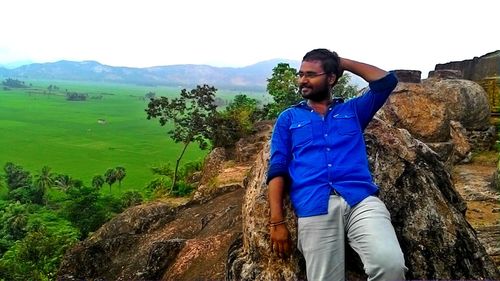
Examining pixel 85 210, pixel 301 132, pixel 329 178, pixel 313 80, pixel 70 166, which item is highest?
pixel 313 80

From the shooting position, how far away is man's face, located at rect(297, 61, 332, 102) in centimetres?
341

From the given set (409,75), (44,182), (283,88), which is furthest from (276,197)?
(44,182)

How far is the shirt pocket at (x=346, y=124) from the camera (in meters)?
3.32

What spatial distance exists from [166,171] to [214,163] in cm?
846

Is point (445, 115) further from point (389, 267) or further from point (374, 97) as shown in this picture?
point (389, 267)

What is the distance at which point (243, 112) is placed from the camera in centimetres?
1945

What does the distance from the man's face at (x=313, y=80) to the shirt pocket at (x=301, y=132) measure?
0.22 metres

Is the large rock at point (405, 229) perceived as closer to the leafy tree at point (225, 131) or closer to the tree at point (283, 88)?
the leafy tree at point (225, 131)

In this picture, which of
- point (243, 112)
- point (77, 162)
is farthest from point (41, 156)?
point (243, 112)

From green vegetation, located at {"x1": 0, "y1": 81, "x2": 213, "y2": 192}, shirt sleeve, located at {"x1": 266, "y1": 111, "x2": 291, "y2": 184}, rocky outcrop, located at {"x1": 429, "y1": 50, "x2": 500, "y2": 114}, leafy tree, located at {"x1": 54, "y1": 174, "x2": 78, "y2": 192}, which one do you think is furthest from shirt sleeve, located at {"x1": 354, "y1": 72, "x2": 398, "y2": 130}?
leafy tree, located at {"x1": 54, "y1": 174, "x2": 78, "y2": 192}

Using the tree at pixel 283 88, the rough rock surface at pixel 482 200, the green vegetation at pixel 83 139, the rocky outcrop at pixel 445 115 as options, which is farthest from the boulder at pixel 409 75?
the green vegetation at pixel 83 139

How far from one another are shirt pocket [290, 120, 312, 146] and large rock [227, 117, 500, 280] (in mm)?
564

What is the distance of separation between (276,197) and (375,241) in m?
0.71

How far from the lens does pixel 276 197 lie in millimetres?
3271
